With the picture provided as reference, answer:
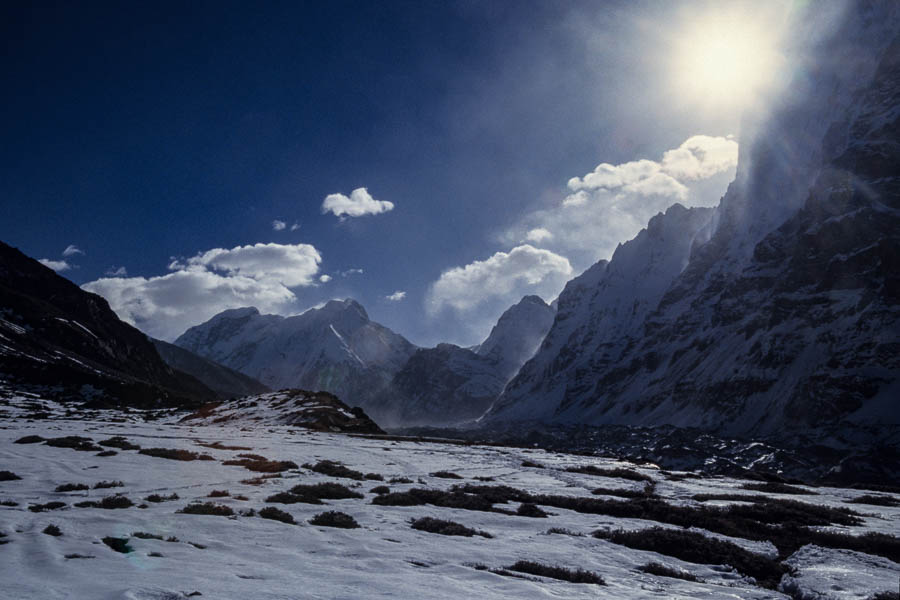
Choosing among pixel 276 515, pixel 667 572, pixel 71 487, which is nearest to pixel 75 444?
pixel 71 487

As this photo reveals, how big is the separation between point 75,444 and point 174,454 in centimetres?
608

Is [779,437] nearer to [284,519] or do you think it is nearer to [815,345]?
[815,345]

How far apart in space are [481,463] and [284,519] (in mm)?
23988

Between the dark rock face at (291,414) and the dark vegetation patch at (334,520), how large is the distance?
168 ft

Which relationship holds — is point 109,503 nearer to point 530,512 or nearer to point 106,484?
point 106,484

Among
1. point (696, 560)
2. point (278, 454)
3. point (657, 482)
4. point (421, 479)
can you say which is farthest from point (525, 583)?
point (278, 454)

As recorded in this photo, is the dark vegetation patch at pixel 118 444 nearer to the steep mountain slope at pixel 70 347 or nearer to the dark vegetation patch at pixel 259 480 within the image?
the dark vegetation patch at pixel 259 480

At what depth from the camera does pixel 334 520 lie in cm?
1392

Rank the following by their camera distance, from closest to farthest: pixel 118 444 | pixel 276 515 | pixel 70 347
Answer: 1. pixel 276 515
2. pixel 118 444
3. pixel 70 347

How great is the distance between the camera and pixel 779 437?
171 m

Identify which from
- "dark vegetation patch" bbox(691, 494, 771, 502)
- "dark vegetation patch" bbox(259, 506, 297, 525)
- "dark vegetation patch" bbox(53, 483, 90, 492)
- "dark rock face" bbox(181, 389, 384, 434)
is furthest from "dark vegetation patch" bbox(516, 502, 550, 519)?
"dark rock face" bbox(181, 389, 384, 434)

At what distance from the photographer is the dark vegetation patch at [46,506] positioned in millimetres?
13430

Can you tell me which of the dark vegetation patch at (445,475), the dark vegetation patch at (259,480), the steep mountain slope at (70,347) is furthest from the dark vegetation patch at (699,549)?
the steep mountain slope at (70,347)

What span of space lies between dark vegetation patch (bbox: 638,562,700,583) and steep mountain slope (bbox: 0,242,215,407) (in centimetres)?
10589
